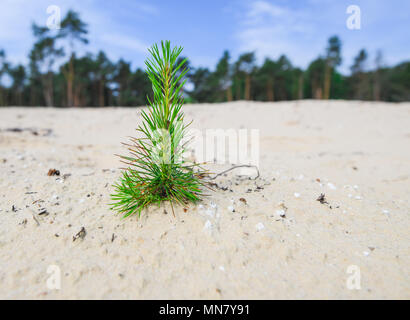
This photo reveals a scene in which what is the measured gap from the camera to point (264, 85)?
3650 cm

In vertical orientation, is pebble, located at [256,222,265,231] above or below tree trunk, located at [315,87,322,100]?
below

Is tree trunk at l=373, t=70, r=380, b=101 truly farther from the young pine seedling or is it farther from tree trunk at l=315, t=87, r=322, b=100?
the young pine seedling

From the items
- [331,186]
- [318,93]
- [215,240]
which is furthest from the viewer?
[318,93]

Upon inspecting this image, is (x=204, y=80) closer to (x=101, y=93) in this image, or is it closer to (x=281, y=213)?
(x=101, y=93)

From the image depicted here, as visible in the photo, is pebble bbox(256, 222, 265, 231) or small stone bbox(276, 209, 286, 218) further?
small stone bbox(276, 209, 286, 218)

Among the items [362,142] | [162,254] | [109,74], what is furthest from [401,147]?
[109,74]

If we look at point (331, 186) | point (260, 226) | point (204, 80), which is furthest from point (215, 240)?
point (204, 80)

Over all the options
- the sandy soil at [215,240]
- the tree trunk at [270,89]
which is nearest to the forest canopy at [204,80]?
the tree trunk at [270,89]

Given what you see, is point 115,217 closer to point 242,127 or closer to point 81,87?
point 242,127

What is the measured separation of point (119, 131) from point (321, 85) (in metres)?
37.5

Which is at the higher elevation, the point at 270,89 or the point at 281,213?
the point at 270,89

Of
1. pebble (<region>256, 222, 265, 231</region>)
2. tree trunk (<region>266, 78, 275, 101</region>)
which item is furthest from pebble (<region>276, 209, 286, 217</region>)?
tree trunk (<region>266, 78, 275, 101</region>)

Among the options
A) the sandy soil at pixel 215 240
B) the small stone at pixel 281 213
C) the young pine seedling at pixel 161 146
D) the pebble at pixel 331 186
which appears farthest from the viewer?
the pebble at pixel 331 186

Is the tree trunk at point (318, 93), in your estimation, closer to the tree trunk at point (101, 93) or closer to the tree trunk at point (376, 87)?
the tree trunk at point (376, 87)
